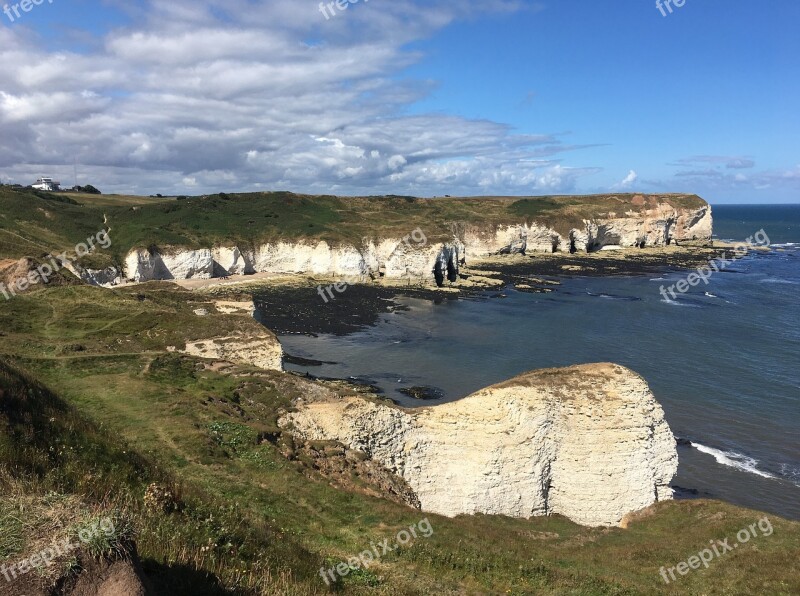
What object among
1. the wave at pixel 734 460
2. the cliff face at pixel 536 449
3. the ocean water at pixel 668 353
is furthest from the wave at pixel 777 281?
the cliff face at pixel 536 449

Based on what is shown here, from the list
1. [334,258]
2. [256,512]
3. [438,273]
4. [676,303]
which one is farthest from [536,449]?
[334,258]

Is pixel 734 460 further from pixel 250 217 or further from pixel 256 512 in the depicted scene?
pixel 250 217

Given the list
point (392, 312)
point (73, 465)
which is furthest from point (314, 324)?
point (73, 465)

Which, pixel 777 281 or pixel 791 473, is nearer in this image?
pixel 791 473

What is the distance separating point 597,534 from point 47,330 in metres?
35.7

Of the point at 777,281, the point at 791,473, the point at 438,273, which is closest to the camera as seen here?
the point at 791,473

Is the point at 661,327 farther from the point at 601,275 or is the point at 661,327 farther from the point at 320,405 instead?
the point at 320,405

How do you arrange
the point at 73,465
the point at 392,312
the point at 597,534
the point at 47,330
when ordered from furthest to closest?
1. the point at 392,312
2. the point at 47,330
3. the point at 597,534
4. the point at 73,465

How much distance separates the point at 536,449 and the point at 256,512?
15.0 metres

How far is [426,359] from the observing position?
57.5 meters

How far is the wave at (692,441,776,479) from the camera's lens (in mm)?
34656

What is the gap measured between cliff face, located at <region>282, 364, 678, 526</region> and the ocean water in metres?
11.3

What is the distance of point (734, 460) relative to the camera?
1421 inches

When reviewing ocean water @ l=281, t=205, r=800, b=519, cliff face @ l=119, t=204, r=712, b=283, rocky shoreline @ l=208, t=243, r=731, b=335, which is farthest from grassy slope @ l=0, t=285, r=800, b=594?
cliff face @ l=119, t=204, r=712, b=283
